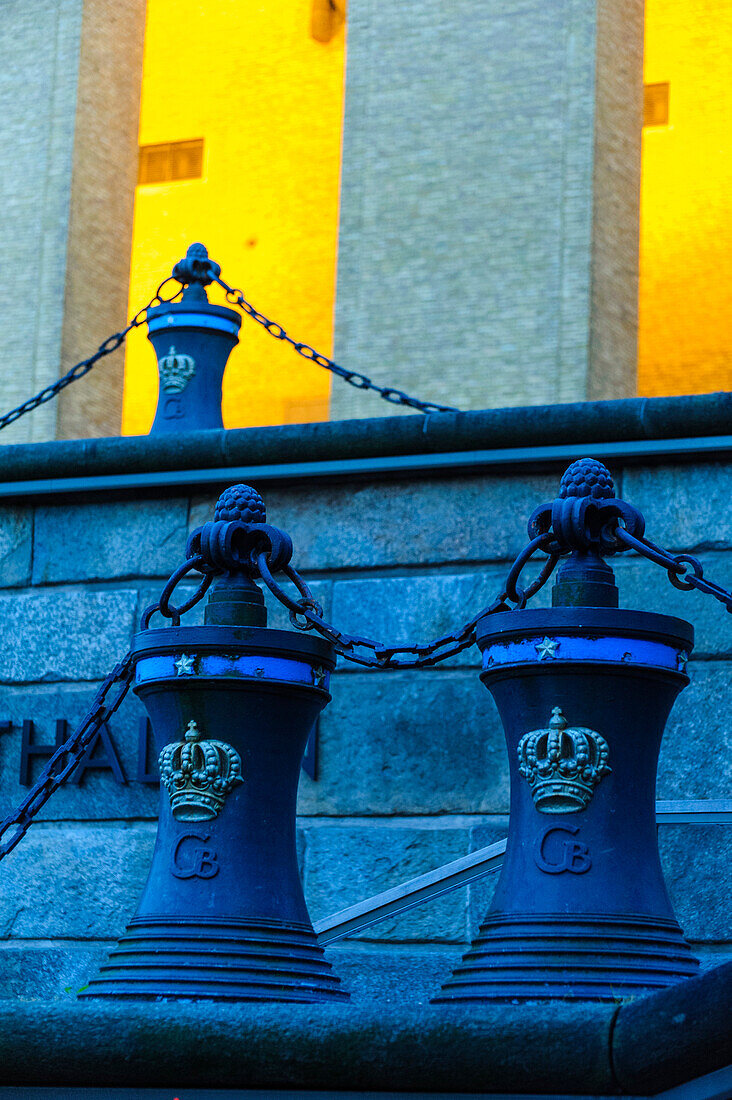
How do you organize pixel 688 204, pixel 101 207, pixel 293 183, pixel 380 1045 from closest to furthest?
1. pixel 380 1045
2. pixel 101 207
3. pixel 688 204
4. pixel 293 183

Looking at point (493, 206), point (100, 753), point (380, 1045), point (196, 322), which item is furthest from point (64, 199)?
point (380, 1045)

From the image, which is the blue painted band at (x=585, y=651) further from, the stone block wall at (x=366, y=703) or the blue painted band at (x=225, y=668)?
the stone block wall at (x=366, y=703)

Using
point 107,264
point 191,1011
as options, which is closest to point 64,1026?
point 191,1011

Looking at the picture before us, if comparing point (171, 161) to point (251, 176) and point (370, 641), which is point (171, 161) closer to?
point (251, 176)

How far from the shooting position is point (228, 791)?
15.2 ft

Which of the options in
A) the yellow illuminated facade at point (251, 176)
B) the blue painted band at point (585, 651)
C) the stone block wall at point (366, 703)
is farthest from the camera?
the yellow illuminated facade at point (251, 176)

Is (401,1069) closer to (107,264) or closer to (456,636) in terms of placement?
(456,636)

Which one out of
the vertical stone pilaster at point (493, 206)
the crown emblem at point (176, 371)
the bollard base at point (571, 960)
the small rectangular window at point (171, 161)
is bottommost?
the bollard base at point (571, 960)

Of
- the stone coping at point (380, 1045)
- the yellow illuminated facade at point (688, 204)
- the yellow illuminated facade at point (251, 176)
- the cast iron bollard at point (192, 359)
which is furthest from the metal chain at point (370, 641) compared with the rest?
the yellow illuminated facade at point (251, 176)

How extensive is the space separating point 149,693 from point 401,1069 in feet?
5.36

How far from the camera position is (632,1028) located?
122 inches

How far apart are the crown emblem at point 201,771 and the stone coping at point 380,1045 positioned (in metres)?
0.82

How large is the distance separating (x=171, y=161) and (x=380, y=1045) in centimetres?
1798

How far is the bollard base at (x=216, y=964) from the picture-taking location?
4.32 meters
